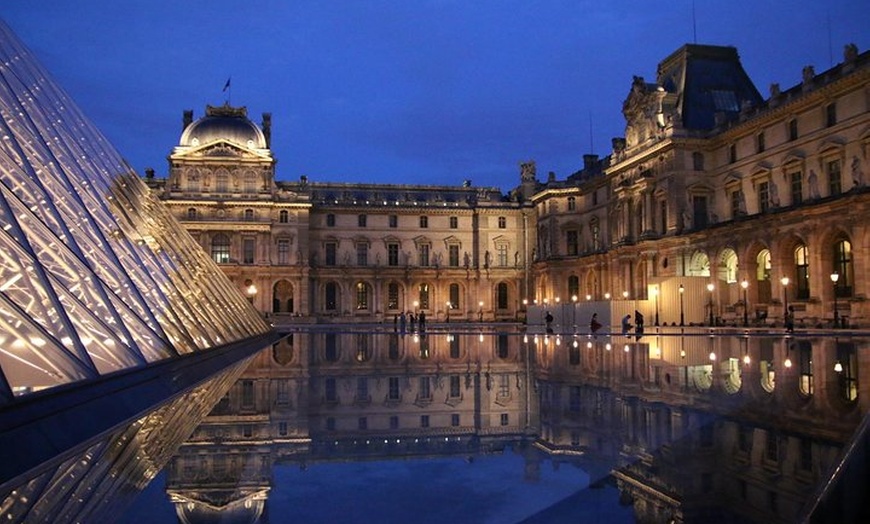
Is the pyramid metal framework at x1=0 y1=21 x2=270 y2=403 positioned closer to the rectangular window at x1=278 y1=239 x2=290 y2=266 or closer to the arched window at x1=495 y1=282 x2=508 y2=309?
the rectangular window at x1=278 y1=239 x2=290 y2=266

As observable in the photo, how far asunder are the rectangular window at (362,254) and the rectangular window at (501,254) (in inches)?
532

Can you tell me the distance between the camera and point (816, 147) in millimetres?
40688

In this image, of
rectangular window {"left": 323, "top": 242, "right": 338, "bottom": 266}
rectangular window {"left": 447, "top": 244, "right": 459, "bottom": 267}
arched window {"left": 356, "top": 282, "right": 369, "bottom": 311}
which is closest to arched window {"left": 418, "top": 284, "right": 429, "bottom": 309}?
rectangular window {"left": 447, "top": 244, "right": 459, "bottom": 267}

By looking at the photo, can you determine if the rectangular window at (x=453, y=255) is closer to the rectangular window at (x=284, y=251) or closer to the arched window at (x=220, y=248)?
the rectangular window at (x=284, y=251)

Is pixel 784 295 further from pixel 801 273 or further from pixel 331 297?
pixel 331 297

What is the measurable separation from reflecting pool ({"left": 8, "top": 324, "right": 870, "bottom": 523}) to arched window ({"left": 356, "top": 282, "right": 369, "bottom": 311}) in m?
62.9

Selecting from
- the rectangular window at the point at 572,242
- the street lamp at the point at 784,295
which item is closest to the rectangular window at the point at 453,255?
the rectangular window at the point at 572,242

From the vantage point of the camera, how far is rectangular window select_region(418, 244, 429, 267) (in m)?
79.8

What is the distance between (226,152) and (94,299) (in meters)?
64.6

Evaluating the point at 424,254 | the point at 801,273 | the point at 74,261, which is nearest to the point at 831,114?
the point at 801,273

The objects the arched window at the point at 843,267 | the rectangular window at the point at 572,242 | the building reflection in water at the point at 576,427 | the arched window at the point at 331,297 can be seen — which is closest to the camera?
the building reflection in water at the point at 576,427

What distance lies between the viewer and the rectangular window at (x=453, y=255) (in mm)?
80125

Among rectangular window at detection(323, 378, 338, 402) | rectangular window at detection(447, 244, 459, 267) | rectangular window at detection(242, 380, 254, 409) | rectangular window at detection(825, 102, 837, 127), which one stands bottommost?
rectangular window at detection(323, 378, 338, 402)

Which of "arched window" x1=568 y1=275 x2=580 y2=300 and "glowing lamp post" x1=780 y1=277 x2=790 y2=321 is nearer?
"glowing lamp post" x1=780 y1=277 x2=790 y2=321
